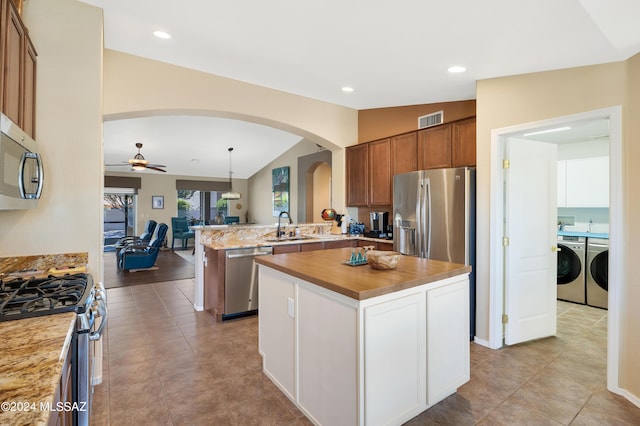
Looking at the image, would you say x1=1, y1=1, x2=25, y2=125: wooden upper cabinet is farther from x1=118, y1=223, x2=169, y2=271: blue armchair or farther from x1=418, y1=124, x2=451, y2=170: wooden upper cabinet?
x1=118, y1=223, x2=169, y2=271: blue armchair

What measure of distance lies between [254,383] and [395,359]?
1.26m

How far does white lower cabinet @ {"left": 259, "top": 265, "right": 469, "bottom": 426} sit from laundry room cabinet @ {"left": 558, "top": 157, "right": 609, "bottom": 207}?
3693 mm

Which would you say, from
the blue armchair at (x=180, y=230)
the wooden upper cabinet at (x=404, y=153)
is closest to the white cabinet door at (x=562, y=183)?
the wooden upper cabinet at (x=404, y=153)

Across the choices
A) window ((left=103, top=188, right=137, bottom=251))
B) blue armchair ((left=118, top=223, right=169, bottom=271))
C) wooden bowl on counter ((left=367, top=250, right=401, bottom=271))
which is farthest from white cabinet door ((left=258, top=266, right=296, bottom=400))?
window ((left=103, top=188, right=137, bottom=251))

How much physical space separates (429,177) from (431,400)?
2.22 meters

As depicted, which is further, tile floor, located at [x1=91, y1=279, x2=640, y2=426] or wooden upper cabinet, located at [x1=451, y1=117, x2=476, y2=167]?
wooden upper cabinet, located at [x1=451, y1=117, x2=476, y2=167]

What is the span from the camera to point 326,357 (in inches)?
70.8

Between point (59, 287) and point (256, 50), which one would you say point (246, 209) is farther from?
point (59, 287)

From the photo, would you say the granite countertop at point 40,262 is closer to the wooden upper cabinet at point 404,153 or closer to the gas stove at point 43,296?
the gas stove at point 43,296

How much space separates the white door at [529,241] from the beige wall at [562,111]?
0.21m

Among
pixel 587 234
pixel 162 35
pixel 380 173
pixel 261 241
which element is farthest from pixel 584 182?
pixel 162 35

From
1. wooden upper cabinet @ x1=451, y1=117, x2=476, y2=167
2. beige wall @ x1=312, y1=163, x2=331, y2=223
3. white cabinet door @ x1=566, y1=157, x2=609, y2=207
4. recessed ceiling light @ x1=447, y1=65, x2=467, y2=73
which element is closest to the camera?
recessed ceiling light @ x1=447, y1=65, x2=467, y2=73

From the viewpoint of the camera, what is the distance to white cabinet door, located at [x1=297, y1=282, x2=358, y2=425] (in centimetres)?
164

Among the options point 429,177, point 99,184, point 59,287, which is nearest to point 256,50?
point 99,184
